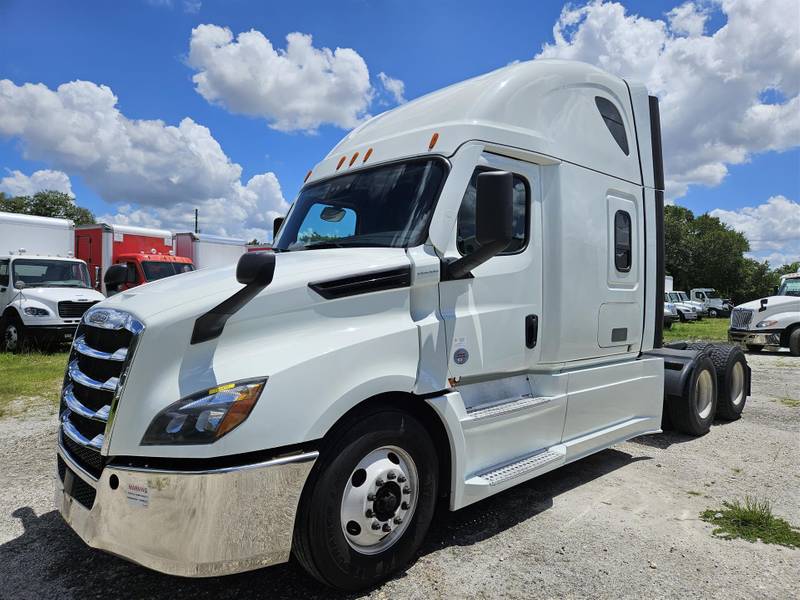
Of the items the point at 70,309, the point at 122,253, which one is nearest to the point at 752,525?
the point at 70,309

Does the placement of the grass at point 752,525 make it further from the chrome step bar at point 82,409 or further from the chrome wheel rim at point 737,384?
the chrome step bar at point 82,409

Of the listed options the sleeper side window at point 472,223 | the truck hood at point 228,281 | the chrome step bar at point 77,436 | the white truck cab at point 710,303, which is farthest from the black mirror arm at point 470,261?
the white truck cab at point 710,303

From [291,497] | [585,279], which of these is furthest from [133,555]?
[585,279]

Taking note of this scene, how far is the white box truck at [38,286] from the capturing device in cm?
1212

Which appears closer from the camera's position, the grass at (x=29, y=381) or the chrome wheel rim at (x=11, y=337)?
the grass at (x=29, y=381)

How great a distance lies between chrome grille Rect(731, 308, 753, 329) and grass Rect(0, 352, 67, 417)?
677 inches

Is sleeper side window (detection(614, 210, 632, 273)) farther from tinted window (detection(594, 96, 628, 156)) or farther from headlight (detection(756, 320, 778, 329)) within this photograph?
headlight (detection(756, 320, 778, 329))

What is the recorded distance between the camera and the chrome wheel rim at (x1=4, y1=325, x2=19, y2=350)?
40.3 feet

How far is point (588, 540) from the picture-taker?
361cm

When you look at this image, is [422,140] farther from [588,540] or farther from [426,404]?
[588,540]

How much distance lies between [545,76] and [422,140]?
1.29 metres

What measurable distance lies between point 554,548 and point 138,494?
248cm

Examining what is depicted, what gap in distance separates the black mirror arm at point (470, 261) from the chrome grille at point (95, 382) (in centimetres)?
174

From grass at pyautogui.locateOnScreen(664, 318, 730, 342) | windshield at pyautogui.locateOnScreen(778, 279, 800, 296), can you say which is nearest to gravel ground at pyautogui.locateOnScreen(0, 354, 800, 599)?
grass at pyautogui.locateOnScreen(664, 318, 730, 342)
